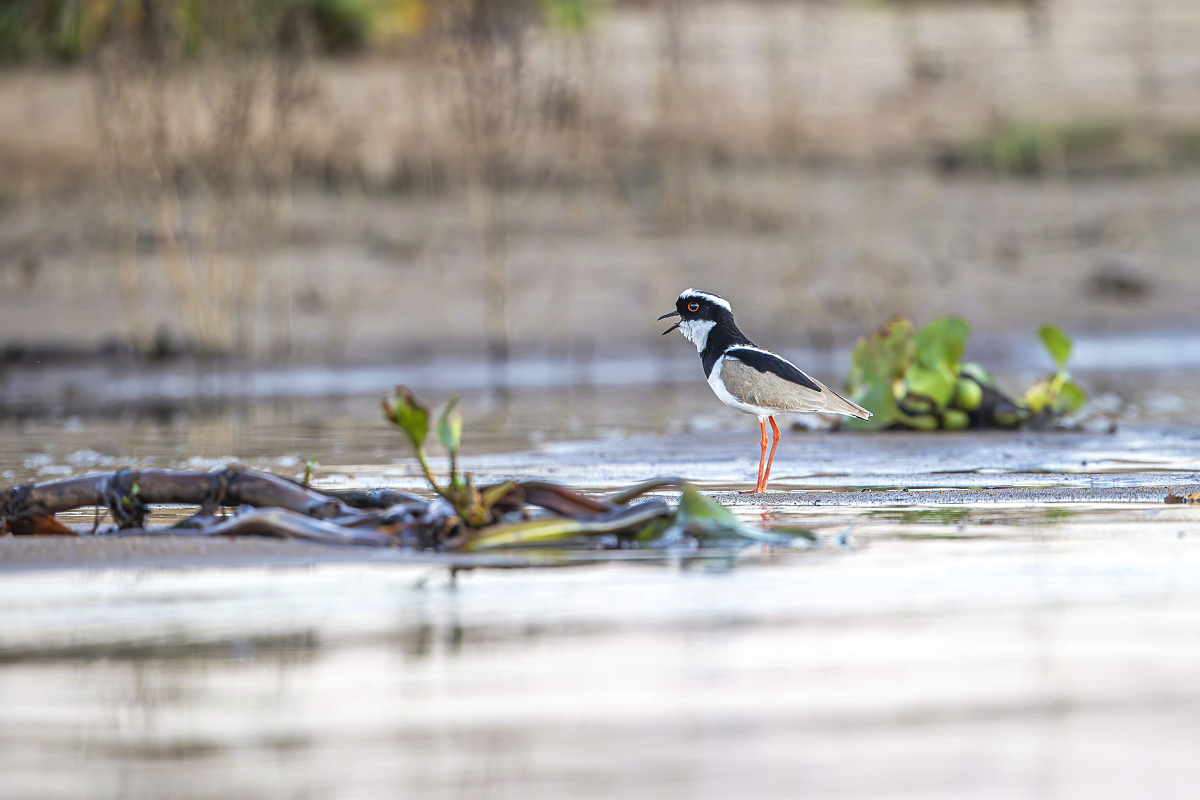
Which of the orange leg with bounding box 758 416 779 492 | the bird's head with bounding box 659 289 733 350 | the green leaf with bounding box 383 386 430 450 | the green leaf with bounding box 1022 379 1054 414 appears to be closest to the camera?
the green leaf with bounding box 383 386 430 450

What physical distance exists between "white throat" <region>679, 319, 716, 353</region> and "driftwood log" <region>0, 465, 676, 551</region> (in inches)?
89.6

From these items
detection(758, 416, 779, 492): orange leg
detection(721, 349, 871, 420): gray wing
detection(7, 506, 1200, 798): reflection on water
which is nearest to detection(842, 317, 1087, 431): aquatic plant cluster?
detection(758, 416, 779, 492): orange leg

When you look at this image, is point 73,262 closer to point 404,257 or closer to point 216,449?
point 404,257

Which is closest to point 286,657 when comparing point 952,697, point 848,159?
point 952,697

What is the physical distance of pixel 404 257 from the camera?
18.4 m

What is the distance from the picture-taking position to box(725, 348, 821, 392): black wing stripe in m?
7.70

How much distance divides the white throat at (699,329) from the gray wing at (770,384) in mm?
340

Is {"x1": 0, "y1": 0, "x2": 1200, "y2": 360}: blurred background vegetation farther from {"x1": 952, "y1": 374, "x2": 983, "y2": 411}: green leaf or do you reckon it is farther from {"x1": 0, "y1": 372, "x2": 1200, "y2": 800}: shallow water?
{"x1": 0, "y1": 372, "x2": 1200, "y2": 800}: shallow water

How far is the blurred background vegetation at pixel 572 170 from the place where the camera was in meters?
15.9

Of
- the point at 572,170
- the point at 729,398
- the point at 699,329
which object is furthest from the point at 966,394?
the point at 572,170

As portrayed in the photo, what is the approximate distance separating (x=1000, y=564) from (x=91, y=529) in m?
2.98

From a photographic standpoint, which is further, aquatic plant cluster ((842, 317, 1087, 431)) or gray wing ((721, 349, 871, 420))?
aquatic plant cluster ((842, 317, 1087, 431))

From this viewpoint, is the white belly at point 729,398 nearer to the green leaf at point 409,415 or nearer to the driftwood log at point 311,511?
the driftwood log at point 311,511

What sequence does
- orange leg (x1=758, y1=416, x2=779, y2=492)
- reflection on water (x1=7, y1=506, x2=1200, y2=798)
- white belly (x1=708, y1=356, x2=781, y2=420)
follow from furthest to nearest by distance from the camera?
white belly (x1=708, y1=356, x2=781, y2=420), orange leg (x1=758, y1=416, x2=779, y2=492), reflection on water (x1=7, y1=506, x2=1200, y2=798)
